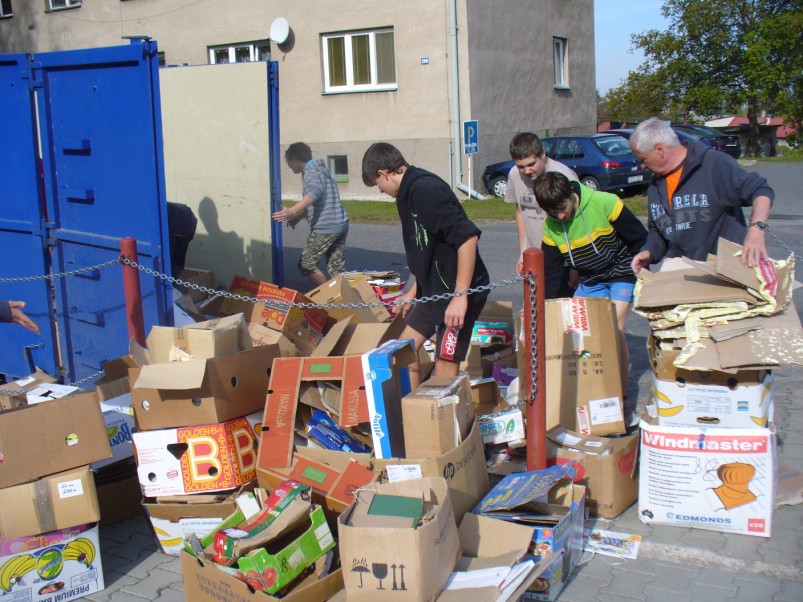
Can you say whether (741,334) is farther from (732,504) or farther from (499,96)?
(499,96)

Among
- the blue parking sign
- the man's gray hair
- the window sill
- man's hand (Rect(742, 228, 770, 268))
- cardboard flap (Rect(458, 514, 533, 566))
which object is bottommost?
cardboard flap (Rect(458, 514, 533, 566))

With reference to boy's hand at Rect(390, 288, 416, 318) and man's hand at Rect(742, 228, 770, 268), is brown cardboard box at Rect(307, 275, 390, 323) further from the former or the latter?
man's hand at Rect(742, 228, 770, 268)

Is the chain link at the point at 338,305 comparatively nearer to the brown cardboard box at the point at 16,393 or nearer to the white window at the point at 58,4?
the brown cardboard box at the point at 16,393

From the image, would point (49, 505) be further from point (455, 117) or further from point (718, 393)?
point (455, 117)

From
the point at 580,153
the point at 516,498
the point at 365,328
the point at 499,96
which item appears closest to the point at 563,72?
the point at 499,96

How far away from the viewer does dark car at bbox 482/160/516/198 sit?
1966cm

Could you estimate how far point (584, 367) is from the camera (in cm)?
462

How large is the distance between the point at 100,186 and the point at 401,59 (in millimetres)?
14838

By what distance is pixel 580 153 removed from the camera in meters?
18.3

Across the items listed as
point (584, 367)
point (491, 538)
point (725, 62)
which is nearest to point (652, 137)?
point (584, 367)

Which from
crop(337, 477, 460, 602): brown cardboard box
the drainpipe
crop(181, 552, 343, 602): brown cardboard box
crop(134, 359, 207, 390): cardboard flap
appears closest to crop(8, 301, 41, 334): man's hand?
crop(134, 359, 207, 390): cardboard flap

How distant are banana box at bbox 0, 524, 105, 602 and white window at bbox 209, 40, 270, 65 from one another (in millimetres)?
19247

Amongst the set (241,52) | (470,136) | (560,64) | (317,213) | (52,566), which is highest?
(241,52)

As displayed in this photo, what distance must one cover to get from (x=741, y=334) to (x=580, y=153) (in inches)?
597
